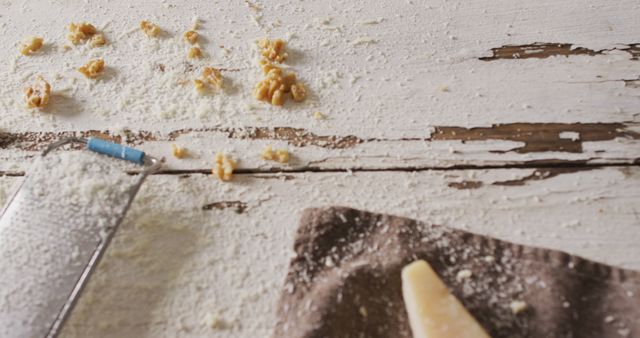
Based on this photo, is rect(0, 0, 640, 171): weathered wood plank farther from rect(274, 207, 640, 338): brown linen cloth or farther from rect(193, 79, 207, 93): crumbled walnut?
rect(274, 207, 640, 338): brown linen cloth

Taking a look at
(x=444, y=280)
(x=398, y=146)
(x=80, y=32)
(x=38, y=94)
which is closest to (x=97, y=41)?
(x=80, y=32)

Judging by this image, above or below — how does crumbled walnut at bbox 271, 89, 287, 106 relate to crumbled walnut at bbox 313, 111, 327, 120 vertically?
above

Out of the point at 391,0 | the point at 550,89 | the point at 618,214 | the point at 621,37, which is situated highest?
the point at 391,0

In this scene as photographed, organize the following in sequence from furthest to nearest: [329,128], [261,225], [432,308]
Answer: [329,128]
[261,225]
[432,308]

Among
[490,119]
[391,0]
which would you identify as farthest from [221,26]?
[490,119]

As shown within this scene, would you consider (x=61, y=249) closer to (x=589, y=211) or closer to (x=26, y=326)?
(x=26, y=326)

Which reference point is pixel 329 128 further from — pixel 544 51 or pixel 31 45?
pixel 31 45

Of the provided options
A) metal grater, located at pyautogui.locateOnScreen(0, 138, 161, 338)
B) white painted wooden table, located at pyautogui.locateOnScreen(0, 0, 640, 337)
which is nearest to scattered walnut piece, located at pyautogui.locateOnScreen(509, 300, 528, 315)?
white painted wooden table, located at pyautogui.locateOnScreen(0, 0, 640, 337)
